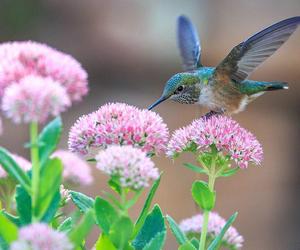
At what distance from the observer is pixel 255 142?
1.28 m

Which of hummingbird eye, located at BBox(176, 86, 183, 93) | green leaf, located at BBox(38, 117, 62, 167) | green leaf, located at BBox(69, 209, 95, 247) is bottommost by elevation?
green leaf, located at BBox(69, 209, 95, 247)

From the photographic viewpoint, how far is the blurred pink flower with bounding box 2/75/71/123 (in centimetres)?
91

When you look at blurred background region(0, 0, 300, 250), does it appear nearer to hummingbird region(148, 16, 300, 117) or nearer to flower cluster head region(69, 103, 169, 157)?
hummingbird region(148, 16, 300, 117)

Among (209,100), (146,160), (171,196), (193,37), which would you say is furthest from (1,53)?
(171,196)

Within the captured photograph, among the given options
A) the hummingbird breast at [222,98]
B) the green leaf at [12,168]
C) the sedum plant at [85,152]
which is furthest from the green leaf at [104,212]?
the hummingbird breast at [222,98]

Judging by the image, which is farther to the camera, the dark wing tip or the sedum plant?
the dark wing tip

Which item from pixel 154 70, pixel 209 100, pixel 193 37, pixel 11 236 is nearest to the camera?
pixel 11 236

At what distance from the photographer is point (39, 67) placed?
3.23 feet

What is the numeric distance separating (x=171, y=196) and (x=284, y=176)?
0.70 metres

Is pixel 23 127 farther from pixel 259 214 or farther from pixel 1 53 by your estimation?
pixel 1 53

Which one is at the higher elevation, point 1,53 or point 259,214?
point 259,214

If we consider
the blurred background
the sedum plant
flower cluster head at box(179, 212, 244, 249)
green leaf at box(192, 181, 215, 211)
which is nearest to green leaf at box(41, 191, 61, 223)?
the sedum plant

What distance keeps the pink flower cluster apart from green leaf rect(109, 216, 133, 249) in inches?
6.8

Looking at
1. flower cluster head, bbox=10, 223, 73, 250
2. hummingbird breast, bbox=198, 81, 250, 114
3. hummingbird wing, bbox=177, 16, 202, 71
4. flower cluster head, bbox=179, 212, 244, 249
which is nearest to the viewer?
flower cluster head, bbox=10, 223, 73, 250
